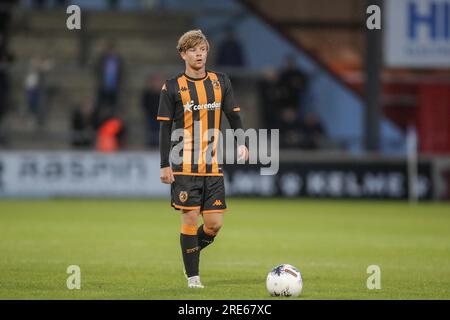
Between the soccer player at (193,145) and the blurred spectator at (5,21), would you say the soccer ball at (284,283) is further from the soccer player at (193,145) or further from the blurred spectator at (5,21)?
the blurred spectator at (5,21)

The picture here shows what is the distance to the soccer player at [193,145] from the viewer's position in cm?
954

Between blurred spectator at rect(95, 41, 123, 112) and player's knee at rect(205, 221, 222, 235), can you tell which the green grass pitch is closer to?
player's knee at rect(205, 221, 222, 235)

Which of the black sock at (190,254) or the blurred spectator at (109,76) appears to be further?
the blurred spectator at (109,76)

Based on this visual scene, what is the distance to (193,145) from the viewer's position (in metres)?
9.70

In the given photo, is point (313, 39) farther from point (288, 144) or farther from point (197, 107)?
point (197, 107)

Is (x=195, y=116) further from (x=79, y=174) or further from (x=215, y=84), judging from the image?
(x=79, y=174)

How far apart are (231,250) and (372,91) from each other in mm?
11320

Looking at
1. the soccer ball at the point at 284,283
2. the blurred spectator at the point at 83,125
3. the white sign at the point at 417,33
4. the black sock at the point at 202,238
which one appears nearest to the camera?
the soccer ball at the point at 284,283

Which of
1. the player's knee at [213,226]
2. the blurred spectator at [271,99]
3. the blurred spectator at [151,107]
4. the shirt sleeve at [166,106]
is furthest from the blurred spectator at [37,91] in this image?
the shirt sleeve at [166,106]

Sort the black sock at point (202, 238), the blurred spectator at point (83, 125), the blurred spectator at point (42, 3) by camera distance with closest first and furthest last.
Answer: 1. the black sock at point (202, 238)
2. the blurred spectator at point (83, 125)
3. the blurred spectator at point (42, 3)

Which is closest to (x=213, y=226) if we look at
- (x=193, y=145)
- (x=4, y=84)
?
(x=193, y=145)

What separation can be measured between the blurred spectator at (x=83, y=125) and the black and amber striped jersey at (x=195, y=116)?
15.1 meters

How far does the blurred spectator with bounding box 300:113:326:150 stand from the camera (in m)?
25.0

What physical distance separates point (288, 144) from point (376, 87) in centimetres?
243
